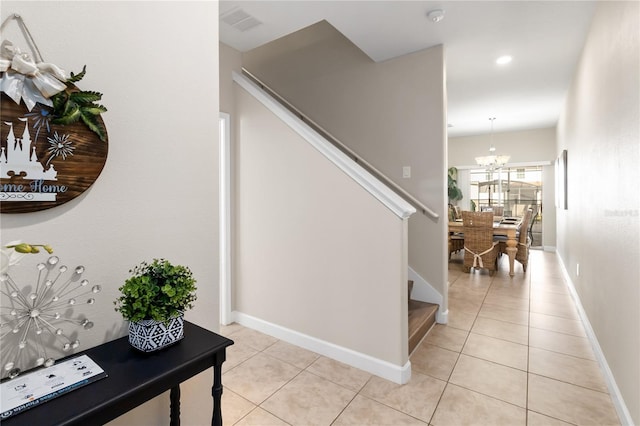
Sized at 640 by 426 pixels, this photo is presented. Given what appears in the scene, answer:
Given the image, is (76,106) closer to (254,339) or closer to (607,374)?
(254,339)

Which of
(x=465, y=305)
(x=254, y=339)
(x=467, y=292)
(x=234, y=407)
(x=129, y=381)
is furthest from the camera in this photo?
(x=467, y=292)

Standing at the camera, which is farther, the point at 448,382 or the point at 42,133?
the point at 448,382

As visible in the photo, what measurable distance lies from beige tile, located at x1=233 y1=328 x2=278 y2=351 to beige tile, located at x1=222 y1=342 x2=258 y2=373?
5 centimetres

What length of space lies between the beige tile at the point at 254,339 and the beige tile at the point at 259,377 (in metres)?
0.18

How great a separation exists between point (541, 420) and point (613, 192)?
1506 millimetres

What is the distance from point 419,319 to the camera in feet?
9.59

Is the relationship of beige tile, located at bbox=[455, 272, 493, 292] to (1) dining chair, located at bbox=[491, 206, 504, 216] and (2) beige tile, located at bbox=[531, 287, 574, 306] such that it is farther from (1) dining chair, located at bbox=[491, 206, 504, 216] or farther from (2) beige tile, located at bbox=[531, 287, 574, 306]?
(1) dining chair, located at bbox=[491, 206, 504, 216]

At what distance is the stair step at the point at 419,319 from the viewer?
8.81 feet

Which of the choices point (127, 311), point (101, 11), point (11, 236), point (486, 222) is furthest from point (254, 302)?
point (486, 222)

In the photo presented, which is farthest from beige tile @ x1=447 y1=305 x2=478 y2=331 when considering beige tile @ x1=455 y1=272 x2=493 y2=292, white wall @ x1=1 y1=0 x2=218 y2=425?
white wall @ x1=1 y1=0 x2=218 y2=425

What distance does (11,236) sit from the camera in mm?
1000

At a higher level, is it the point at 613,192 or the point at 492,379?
the point at 613,192

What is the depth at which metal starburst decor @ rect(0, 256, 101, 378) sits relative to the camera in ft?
3.26

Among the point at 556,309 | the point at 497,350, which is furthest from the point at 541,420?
the point at 556,309
